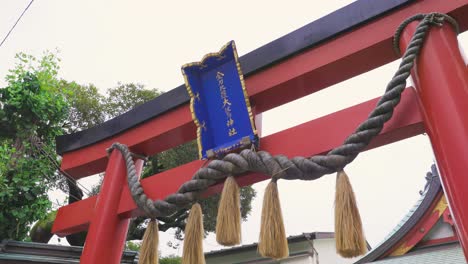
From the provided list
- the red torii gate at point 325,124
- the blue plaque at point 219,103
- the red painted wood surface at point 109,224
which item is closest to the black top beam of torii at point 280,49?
the red torii gate at point 325,124

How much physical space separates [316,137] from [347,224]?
67 centimetres

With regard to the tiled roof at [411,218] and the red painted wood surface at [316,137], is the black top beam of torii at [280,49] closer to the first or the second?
the red painted wood surface at [316,137]

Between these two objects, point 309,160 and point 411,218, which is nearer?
point 309,160

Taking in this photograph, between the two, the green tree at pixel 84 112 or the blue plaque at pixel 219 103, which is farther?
the green tree at pixel 84 112

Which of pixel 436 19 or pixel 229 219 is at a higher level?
pixel 436 19

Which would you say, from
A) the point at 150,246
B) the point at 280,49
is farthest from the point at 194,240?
the point at 280,49

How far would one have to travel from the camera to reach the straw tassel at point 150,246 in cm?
258

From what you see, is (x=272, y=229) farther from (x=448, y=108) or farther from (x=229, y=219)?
(x=448, y=108)

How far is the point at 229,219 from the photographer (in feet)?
7.06

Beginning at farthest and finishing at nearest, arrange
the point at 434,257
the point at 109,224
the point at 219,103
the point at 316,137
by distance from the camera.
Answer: the point at 434,257 < the point at 109,224 < the point at 219,103 < the point at 316,137

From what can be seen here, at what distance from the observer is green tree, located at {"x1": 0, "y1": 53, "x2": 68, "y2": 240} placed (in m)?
3.63

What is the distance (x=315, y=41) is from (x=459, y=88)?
103 cm

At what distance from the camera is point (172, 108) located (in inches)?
128

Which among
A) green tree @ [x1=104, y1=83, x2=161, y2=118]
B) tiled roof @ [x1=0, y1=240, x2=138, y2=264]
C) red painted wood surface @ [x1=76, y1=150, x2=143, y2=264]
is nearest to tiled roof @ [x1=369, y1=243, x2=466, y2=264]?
red painted wood surface @ [x1=76, y1=150, x2=143, y2=264]
